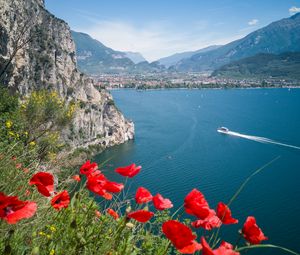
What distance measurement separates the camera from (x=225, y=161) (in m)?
39.6

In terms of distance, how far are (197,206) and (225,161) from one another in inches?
1553

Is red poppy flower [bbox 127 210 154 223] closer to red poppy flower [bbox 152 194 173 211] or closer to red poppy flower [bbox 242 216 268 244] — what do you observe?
red poppy flower [bbox 152 194 173 211]

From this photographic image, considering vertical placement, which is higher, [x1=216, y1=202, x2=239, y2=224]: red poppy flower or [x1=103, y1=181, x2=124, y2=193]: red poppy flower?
[x1=103, y1=181, x2=124, y2=193]: red poppy flower

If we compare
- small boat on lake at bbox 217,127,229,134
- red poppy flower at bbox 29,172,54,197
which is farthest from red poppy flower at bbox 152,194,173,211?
small boat on lake at bbox 217,127,229,134

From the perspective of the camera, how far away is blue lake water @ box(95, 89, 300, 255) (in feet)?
86.1

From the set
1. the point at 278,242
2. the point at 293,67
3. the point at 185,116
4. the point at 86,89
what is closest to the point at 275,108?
the point at 185,116

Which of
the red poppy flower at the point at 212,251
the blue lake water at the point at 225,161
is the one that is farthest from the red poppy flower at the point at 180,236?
the blue lake water at the point at 225,161

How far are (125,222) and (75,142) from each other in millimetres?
44657

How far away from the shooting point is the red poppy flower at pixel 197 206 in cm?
124

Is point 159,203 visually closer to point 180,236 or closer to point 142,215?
point 142,215

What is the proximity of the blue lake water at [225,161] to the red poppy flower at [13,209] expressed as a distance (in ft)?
30.0

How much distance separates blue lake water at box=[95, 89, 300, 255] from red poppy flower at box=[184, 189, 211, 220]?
8888mm

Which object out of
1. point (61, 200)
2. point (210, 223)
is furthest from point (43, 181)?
point (210, 223)

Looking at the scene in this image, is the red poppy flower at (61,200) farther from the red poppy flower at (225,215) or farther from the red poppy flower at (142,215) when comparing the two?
the red poppy flower at (225,215)
